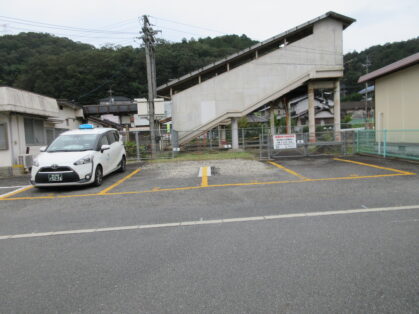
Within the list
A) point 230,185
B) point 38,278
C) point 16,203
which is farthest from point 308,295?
point 16,203

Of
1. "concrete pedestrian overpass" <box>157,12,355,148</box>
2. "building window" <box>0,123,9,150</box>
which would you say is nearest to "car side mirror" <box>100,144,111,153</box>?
"building window" <box>0,123,9,150</box>

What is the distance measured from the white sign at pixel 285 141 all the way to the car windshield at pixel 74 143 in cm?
810

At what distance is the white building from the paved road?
328 inches

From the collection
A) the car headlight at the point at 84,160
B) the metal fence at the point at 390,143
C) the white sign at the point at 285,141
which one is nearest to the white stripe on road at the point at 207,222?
the car headlight at the point at 84,160

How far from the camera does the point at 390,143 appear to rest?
12.4m

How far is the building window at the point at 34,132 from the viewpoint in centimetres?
1440

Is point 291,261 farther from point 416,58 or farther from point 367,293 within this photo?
point 416,58

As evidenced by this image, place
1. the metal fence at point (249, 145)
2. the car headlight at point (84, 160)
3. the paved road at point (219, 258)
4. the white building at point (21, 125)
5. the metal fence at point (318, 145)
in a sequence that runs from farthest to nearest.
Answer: the metal fence at point (249, 145) → the metal fence at point (318, 145) → the white building at point (21, 125) → the car headlight at point (84, 160) → the paved road at point (219, 258)

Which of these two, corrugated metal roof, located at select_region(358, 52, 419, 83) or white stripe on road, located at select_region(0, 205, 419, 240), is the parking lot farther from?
corrugated metal roof, located at select_region(358, 52, 419, 83)

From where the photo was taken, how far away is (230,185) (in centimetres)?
780

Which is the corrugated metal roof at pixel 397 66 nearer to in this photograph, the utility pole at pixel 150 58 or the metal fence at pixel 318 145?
the metal fence at pixel 318 145

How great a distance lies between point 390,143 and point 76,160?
12617 mm

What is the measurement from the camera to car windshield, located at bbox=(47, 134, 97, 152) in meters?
8.64

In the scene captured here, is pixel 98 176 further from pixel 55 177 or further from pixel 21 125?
pixel 21 125
